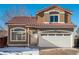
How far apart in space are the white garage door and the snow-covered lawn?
20cm

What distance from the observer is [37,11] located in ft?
53.4

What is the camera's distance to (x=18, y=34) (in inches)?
643

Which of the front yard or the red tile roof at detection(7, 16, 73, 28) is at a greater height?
the red tile roof at detection(7, 16, 73, 28)

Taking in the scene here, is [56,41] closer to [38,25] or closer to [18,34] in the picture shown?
[38,25]

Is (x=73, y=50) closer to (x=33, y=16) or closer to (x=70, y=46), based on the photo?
(x=70, y=46)

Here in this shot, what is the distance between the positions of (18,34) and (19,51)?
0.37 m

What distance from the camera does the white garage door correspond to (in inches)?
642

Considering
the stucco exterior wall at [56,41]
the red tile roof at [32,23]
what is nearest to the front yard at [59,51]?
the stucco exterior wall at [56,41]

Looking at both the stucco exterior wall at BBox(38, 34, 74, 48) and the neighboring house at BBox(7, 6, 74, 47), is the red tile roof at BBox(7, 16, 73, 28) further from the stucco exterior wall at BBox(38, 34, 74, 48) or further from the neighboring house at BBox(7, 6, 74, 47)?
the stucco exterior wall at BBox(38, 34, 74, 48)

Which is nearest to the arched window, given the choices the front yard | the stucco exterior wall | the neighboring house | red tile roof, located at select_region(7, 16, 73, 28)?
the neighboring house

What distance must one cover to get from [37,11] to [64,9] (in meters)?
0.57

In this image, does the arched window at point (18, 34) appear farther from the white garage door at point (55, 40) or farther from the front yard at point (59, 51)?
the front yard at point (59, 51)

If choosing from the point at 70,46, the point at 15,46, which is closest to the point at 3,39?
the point at 15,46

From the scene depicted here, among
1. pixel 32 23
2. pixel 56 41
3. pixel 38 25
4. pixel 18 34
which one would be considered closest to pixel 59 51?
pixel 56 41
